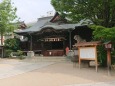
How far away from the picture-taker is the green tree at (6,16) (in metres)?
32.1

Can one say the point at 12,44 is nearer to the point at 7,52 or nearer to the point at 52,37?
the point at 7,52

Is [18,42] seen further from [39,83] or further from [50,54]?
[39,83]

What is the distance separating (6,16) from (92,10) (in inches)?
699

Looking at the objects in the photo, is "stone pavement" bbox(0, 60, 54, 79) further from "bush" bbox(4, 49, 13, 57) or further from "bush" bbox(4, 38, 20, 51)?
"bush" bbox(4, 38, 20, 51)

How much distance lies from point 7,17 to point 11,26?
1440 mm

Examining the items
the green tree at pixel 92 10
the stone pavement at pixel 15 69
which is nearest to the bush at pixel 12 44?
the stone pavement at pixel 15 69

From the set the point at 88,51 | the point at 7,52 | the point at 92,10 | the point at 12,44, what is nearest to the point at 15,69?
the point at 88,51

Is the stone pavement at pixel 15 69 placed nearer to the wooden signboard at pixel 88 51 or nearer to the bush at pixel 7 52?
the wooden signboard at pixel 88 51

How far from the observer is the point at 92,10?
18016mm

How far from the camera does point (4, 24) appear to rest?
106 feet

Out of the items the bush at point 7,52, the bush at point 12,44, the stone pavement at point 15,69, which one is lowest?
the stone pavement at point 15,69

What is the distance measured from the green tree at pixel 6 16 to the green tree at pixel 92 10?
15.3 m

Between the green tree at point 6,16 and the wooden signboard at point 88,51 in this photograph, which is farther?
the green tree at point 6,16

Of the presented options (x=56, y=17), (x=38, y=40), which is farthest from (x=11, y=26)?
(x=56, y=17)
